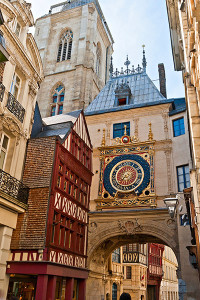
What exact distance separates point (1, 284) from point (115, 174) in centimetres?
879

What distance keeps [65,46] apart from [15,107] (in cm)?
2589

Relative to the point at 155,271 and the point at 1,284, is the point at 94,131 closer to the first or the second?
the point at 1,284

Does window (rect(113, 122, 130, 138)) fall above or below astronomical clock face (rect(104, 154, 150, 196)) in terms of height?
above

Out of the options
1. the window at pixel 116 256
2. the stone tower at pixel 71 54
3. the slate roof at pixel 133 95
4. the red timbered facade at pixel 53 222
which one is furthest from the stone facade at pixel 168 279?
the red timbered facade at pixel 53 222

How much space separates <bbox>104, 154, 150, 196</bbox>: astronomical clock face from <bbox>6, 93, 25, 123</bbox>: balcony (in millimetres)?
6750

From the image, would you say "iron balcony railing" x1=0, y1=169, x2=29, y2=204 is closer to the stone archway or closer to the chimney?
the stone archway

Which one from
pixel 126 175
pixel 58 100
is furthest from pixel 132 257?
pixel 58 100

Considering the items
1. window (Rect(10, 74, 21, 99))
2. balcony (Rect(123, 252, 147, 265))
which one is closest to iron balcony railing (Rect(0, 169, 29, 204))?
window (Rect(10, 74, 21, 99))

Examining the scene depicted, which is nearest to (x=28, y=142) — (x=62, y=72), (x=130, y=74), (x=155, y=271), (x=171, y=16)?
(x=171, y=16)

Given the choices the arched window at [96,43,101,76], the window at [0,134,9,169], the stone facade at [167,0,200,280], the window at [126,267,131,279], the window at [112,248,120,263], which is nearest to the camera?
the stone facade at [167,0,200,280]

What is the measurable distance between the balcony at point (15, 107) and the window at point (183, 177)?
834cm

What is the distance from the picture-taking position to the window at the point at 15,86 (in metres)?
11.9

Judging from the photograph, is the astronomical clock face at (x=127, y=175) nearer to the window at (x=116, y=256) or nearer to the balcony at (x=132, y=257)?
the window at (x=116, y=256)

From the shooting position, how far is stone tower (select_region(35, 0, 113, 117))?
3089 cm
